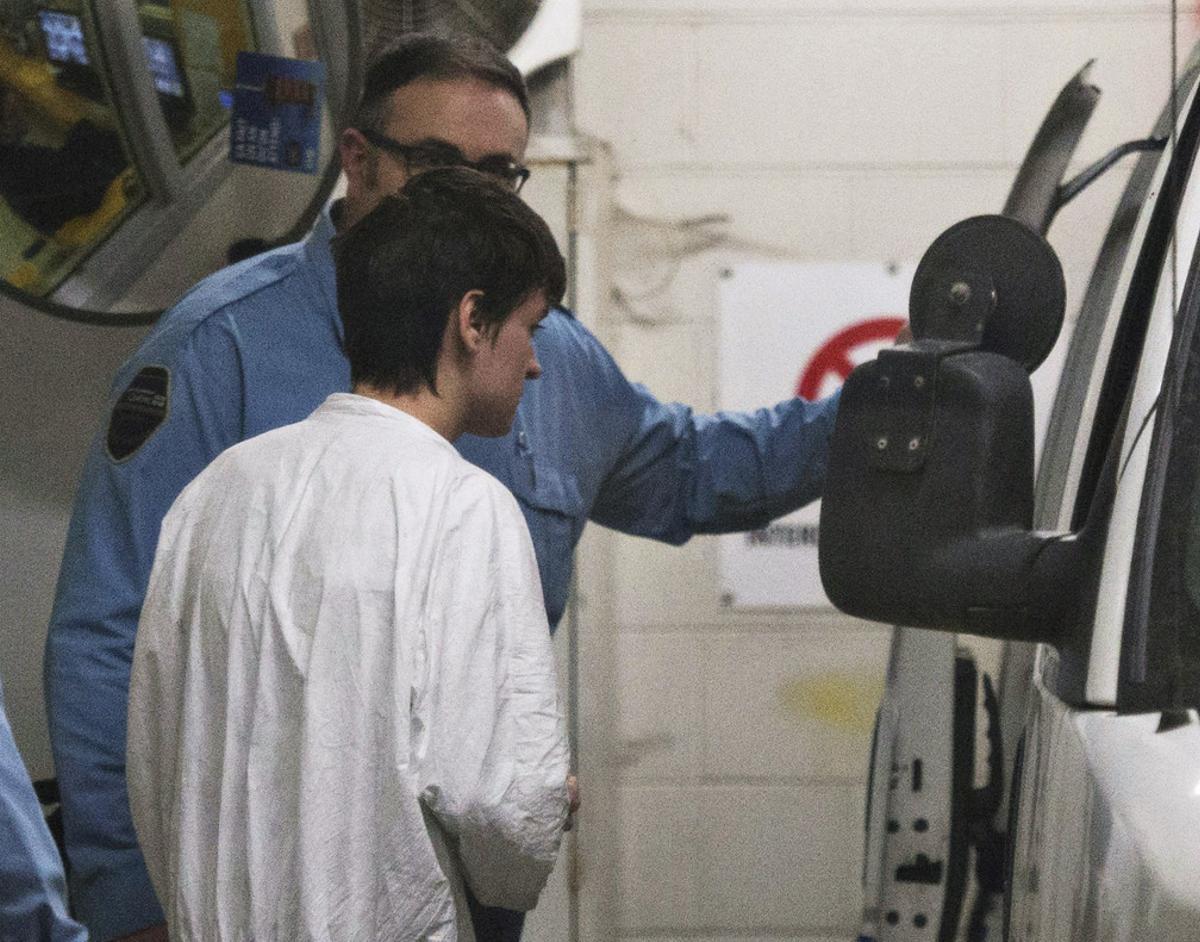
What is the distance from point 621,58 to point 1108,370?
77.3 inches

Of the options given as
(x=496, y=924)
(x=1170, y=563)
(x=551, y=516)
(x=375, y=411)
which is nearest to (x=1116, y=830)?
(x=1170, y=563)

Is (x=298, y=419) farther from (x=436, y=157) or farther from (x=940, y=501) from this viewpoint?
(x=940, y=501)

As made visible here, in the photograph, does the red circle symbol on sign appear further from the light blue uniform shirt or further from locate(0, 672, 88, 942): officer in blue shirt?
locate(0, 672, 88, 942): officer in blue shirt

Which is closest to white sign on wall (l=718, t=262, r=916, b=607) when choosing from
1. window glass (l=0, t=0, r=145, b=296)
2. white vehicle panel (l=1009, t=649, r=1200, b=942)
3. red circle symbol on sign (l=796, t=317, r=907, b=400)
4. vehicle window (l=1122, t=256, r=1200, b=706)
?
red circle symbol on sign (l=796, t=317, r=907, b=400)

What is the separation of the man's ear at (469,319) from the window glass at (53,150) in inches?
44.3

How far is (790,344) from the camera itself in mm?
3418

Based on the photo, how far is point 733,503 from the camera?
244 centimetres

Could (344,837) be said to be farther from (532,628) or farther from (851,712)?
(851,712)

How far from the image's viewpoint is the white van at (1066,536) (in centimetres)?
115

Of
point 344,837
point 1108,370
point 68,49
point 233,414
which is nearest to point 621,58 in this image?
point 68,49

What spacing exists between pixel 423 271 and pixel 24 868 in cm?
65

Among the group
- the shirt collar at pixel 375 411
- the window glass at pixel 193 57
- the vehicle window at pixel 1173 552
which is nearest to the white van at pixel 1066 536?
the vehicle window at pixel 1173 552

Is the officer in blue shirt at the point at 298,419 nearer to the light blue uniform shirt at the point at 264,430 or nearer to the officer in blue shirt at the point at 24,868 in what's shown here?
the light blue uniform shirt at the point at 264,430

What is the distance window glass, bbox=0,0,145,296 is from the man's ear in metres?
1.13
